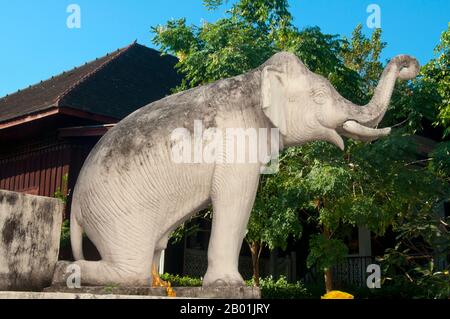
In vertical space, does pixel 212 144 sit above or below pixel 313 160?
below

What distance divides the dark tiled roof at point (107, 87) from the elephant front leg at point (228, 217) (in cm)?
748

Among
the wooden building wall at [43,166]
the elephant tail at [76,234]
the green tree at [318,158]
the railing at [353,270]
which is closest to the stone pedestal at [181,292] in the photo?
the elephant tail at [76,234]

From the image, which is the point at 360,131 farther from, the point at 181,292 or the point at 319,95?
the point at 181,292

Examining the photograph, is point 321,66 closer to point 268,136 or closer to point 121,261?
point 268,136

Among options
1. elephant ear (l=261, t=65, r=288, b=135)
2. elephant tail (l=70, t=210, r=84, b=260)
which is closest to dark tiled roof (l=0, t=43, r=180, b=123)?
elephant tail (l=70, t=210, r=84, b=260)

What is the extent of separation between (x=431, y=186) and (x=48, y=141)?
785 cm

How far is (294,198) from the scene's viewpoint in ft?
28.2

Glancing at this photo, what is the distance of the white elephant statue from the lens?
349 cm

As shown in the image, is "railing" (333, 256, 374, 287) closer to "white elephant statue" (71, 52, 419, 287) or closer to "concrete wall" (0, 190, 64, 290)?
Result: "white elephant statue" (71, 52, 419, 287)

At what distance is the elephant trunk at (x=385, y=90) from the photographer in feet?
12.9

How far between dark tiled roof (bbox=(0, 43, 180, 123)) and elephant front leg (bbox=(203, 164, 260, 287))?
24.6 ft
